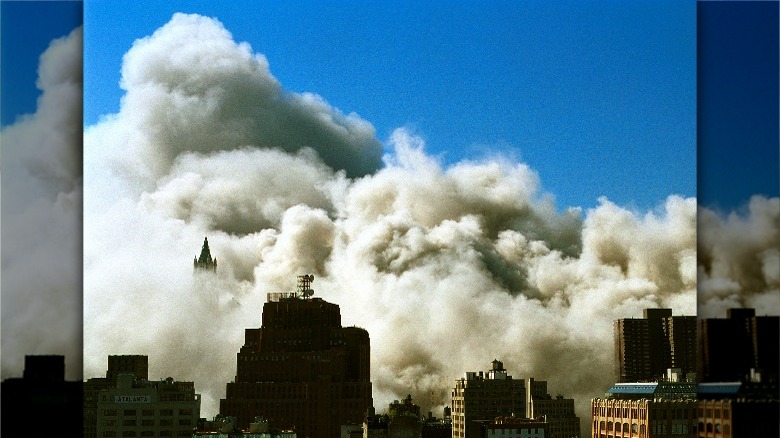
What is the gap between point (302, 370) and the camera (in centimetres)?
1481

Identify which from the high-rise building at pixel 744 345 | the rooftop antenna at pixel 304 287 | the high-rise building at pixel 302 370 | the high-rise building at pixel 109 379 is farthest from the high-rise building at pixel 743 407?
the rooftop antenna at pixel 304 287

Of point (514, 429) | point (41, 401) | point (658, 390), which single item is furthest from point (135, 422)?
point (41, 401)

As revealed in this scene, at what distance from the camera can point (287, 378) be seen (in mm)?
14805

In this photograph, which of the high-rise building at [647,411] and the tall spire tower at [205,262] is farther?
the tall spire tower at [205,262]

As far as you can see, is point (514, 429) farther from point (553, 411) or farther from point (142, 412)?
point (142, 412)

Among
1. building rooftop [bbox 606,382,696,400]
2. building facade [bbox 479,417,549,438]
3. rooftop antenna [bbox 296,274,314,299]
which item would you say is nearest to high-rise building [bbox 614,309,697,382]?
building rooftop [bbox 606,382,696,400]

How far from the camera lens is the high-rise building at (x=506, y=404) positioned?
14.1m

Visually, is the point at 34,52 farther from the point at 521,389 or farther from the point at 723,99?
the point at 521,389

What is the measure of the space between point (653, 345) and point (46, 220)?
12.9m

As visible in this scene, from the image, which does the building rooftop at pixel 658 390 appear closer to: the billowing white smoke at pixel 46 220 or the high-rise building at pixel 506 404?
the high-rise building at pixel 506 404

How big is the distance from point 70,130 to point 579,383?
13.7 meters

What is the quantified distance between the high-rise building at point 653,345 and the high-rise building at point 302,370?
3518 mm

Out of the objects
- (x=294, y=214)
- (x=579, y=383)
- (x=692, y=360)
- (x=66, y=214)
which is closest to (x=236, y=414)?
(x=294, y=214)

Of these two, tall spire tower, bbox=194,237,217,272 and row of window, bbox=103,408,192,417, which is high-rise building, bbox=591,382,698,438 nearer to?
row of window, bbox=103,408,192,417
